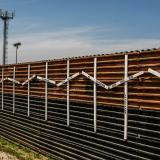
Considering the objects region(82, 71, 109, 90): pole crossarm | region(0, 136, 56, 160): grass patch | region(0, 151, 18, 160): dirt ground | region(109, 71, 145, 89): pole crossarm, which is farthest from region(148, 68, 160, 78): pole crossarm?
region(0, 151, 18, 160): dirt ground

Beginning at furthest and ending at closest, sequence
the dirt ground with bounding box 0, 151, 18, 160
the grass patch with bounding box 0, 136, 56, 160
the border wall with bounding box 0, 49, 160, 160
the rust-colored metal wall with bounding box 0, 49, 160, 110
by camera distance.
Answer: the grass patch with bounding box 0, 136, 56, 160
the dirt ground with bounding box 0, 151, 18, 160
the border wall with bounding box 0, 49, 160, 160
the rust-colored metal wall with bounding box 0, 49, 160, 110

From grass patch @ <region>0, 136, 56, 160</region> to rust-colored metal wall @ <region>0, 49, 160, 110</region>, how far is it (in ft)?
7.95

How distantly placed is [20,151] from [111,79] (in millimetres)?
6775

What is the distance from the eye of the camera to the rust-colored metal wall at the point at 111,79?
11062 millimetres

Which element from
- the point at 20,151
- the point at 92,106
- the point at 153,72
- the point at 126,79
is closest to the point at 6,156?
the point at 20,151

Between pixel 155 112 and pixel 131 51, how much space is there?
6.47 ft

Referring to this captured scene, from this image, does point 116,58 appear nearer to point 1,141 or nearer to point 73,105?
point 73,105

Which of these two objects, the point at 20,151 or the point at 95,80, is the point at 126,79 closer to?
the point at 95,80

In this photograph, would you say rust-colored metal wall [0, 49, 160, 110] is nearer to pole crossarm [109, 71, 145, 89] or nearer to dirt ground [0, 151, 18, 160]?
pole crossarm [109, 71, 145, 89]

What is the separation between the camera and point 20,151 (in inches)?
690

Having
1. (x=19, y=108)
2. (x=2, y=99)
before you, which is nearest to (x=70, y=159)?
(x=19, y=108)

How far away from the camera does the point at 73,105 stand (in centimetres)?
1485

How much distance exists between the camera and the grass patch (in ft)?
53.1

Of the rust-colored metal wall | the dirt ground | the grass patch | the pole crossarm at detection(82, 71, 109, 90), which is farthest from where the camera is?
the grass patch
